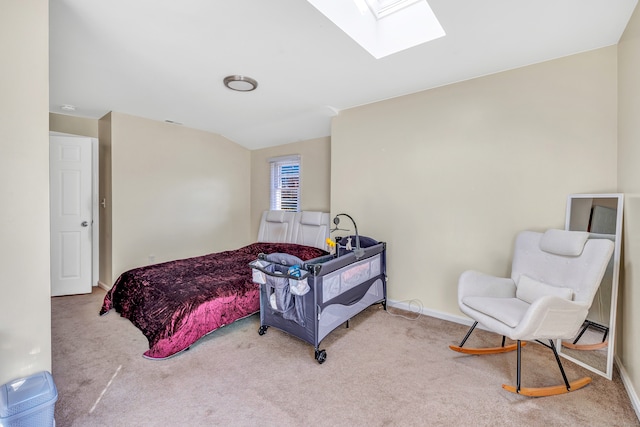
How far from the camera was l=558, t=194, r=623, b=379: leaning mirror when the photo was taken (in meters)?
1.89

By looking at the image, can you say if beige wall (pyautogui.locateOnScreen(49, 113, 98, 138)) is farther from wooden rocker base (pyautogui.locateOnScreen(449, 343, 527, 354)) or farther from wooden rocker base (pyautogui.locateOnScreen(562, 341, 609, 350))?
wooden rocker base (pyautogui.locateOnScreen(562, 341, 609, 350))

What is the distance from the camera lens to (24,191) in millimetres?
1410

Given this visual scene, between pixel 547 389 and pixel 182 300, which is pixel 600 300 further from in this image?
pixel 182 300

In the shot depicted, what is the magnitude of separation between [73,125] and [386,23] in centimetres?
421

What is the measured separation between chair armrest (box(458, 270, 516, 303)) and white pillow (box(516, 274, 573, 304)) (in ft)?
0.23

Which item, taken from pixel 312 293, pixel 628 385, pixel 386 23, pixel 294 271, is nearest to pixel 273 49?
pixel 386 23

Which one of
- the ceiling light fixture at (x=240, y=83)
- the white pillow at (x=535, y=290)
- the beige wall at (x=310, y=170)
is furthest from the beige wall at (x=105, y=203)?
the white pillow at (x=535, y=290)

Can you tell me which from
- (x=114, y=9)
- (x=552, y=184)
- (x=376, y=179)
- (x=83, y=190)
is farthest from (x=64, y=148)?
(x=552, y=184)

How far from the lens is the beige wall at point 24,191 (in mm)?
1357

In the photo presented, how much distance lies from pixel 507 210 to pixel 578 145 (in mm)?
701

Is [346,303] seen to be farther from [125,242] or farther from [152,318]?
[125,242]

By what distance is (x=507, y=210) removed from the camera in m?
2.49

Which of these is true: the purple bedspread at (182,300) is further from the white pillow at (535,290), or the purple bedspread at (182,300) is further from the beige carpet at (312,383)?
the white pillow at (535,290)

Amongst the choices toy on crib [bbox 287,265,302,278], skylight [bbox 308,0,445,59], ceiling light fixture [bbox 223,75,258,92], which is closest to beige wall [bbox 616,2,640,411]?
skylight [bbox 308,0,445,59]
